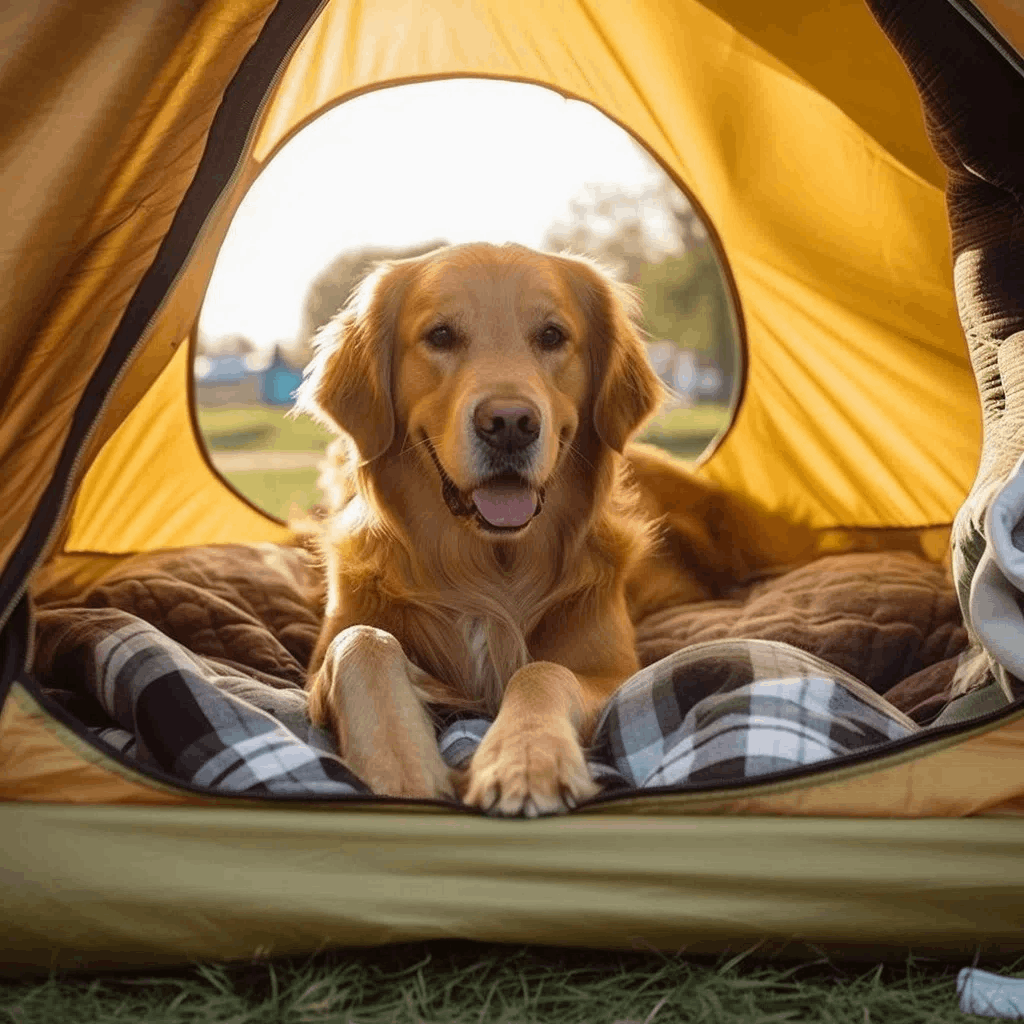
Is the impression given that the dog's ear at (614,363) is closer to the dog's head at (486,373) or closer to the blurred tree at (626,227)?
the dog's head at (486,373)

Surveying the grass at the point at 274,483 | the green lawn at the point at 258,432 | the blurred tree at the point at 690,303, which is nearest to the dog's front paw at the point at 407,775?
the grass at the point at 274,483

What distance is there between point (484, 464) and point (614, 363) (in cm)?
54

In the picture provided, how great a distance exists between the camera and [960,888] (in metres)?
1.86

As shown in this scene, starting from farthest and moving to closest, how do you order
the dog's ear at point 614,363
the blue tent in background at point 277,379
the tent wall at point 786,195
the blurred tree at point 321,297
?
1. the blurred tree at point 321,297
2. the blue tent in background at point 277,379
3. the tent wall at point 786,195
4. the dog's ear at point 614,363

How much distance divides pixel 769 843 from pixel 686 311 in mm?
14988

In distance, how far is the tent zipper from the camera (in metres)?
1.94

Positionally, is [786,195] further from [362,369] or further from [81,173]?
[81,173]

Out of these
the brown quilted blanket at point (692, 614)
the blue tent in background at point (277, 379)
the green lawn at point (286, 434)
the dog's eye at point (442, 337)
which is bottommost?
the green lawn at point (286, 434)

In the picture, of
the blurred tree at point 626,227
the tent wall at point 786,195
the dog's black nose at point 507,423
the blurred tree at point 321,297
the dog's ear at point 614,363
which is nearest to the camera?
the dog's black nose at point 507,423

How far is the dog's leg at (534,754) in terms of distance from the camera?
1910mm

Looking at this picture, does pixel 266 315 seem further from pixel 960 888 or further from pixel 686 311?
pixel 960 888

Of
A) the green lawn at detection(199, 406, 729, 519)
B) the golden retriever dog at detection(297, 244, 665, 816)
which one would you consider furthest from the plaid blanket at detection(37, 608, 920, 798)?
the green lawn at detection(199, 406, 729, 519)

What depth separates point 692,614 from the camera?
3457 mm

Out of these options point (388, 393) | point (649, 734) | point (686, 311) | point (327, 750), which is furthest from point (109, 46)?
point (686, 311)
